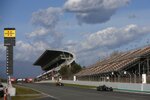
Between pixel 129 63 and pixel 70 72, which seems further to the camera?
pixel 70 72

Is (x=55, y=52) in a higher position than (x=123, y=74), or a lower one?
higher

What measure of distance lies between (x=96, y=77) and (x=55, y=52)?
69777 mm

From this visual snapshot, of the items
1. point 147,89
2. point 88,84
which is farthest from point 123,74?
point 147,89

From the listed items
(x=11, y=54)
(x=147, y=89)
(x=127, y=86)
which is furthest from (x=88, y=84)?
Answer: (x=11, y=54)

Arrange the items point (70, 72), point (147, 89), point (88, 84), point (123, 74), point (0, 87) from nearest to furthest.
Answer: point (0, 87) → point (147, 89) → point (123, 74) → point (88, 84) → point (70, 72)

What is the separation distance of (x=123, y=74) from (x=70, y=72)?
235 ft

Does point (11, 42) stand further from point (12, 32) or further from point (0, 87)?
point (0, 87)

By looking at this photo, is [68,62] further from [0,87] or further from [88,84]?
[0,87]

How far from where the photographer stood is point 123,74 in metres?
89.4

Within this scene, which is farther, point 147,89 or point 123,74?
point 123,74

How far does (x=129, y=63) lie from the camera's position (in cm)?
8969

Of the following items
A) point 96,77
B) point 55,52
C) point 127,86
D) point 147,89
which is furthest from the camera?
point 55,52

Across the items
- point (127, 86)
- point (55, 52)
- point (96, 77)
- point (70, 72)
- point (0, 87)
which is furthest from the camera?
point (55, 52)

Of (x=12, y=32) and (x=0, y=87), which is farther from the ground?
(x=12, y=32)
